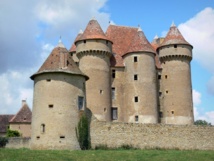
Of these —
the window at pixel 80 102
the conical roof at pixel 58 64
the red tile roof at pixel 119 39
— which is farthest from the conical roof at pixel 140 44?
the window at pixel 80 102

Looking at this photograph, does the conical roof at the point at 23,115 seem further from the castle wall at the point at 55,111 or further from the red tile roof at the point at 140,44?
the castle wall at the point at 55,111

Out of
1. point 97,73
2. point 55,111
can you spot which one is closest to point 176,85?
point 97,73

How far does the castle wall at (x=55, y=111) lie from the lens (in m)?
29.9

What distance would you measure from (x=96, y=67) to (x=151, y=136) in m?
11.1

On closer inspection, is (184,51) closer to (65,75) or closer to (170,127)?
(170,127)

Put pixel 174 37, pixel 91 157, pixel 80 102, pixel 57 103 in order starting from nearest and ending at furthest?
pixel 91 157 → pixel 57 103 → pixel 80 102 → pixel 174 37

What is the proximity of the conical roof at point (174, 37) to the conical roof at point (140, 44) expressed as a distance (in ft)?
10.6

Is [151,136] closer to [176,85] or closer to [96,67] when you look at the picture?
[96,67]

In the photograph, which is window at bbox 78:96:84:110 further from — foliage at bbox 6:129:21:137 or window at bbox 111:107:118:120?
foliage at bbox 6:129:21:137

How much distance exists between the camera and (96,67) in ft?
132

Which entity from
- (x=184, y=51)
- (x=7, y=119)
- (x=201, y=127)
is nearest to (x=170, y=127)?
(x=201, y=127)

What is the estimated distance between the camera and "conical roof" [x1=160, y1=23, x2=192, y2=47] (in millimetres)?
44625

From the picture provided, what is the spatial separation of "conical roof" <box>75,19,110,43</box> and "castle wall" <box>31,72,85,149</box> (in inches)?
394

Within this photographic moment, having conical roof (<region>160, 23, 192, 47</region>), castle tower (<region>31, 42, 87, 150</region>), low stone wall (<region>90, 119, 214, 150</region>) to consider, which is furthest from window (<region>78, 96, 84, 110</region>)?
conical roof (<region>160, 23, 192, 47</region>)
